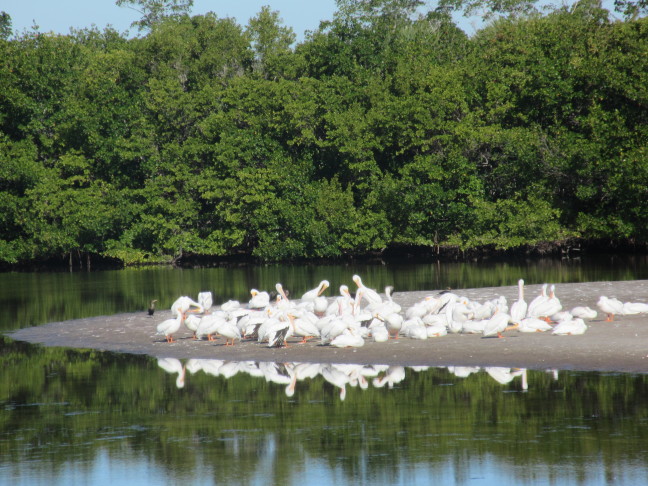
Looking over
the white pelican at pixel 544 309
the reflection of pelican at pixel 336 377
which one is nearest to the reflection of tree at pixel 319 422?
the reflection of pelican at pixel 336 377

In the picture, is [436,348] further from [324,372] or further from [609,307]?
[609,307]

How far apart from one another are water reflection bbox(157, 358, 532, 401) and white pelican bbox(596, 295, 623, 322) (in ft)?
19.3

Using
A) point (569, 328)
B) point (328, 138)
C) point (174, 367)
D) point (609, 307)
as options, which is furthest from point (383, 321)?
point (328, 138)

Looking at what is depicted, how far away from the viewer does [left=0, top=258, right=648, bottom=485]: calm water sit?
36.6 ft

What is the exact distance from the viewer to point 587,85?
54375 millimetres

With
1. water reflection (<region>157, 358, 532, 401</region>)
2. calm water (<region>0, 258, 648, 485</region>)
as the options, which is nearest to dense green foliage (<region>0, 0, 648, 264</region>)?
water reflection (<region>157, 358, 532, 401</region>)

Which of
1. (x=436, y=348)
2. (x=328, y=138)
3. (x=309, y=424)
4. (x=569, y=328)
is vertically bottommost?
(x=309, y=424)

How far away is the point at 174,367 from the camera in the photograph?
19.1 meters

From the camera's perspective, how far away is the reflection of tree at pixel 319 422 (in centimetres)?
1148

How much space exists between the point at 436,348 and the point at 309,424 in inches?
257

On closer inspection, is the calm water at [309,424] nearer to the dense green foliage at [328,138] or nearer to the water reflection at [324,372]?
the water reflection at [324,372]

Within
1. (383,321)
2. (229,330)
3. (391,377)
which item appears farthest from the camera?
(383,321)

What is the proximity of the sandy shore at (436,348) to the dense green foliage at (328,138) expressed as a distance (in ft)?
102

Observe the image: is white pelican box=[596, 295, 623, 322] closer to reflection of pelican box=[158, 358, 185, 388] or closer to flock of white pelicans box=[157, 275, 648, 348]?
flock of white pelicans box=[157, 275, 648, 348]
